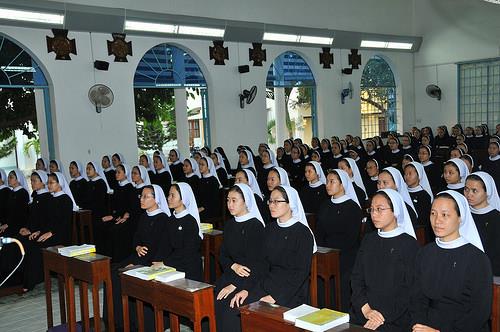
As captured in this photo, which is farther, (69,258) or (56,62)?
(56,62)

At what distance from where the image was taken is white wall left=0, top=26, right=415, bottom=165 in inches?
450

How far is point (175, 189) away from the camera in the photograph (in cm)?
517

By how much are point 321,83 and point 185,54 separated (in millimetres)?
4714

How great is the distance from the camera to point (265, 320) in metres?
3.22

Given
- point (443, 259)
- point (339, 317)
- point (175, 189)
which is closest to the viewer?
point (339, 317)

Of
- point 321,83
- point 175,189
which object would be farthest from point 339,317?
point 321,83

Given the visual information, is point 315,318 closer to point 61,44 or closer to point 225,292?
point 225,292

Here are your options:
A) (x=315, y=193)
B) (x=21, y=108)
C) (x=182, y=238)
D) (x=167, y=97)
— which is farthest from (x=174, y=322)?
(x=167, y=97)

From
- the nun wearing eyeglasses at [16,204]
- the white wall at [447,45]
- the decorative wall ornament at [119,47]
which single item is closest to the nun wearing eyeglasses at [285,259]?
the nun wearing eyeglasses at [16,204]

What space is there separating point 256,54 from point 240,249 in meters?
10.7

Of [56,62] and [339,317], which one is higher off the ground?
[56,62]

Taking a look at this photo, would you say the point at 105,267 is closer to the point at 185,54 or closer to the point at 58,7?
the point at 58,7

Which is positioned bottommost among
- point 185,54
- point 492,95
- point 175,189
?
point 175,189

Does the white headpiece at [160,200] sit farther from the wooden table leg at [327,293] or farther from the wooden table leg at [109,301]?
the wooden table leg at [327,293]
